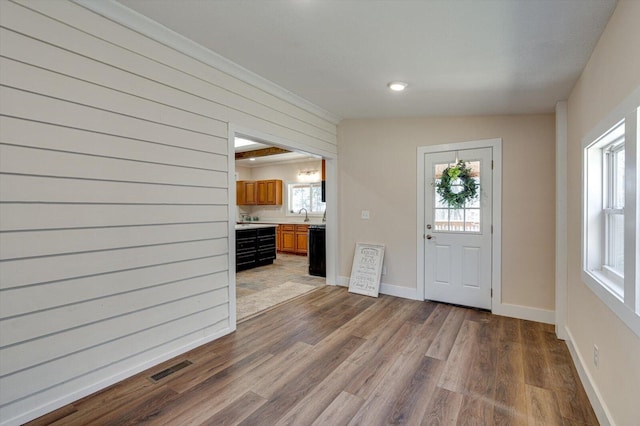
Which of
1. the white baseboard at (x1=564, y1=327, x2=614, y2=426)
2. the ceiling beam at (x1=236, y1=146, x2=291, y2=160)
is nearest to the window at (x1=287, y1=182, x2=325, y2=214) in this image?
the ceiling beam at (x1=236, y1=146, x2=291, y2=160)

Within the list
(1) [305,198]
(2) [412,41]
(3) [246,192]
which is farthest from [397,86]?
(3) [246,192]

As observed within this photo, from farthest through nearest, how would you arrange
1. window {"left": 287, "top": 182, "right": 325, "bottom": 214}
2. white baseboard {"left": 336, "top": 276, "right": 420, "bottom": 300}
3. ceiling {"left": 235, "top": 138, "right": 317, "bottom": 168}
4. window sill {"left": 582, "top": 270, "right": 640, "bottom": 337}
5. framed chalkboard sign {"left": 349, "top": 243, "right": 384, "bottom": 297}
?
window {"left": 287, "top": 182, "right": 325, "bottom": 214}, ceiling {"left": 235, "top": 138, "right": 317, "bottom": 168}, framed chalkboard sign {"left": 349, "top": 243, "right": 384, "bottom": 297}, white baseboard {"left": 336, "top": 276, "right": 420, "bottom": 300}, window sill {"left": 582, "top": 270, "right": 640, "bottom": 337}

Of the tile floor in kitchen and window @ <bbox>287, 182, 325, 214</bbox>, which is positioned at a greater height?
window @ <bbox>287, 182, 325, 214</bbox>

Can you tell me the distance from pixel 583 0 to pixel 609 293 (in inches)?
64.0

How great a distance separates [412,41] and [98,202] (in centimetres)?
249

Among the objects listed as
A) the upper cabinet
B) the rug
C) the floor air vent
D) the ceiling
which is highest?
the ceiling

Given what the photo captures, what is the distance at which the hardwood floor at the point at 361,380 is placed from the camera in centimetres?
191

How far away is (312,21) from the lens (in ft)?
6.93

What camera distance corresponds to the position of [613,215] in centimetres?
211

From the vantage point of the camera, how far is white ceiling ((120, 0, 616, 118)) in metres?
1.89

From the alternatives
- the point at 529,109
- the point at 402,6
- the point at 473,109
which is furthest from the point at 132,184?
the point at 529,109

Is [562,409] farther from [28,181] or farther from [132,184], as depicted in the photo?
[28,181]

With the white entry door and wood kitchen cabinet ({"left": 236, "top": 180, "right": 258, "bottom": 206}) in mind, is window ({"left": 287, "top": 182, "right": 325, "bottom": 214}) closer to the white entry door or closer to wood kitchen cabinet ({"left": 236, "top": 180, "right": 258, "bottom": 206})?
wood kitchen cabinet ({"left": 236, "top": 180, "right": 258, "bottom": 206})

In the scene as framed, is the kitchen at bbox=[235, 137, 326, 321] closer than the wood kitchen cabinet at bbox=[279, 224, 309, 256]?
Yes
